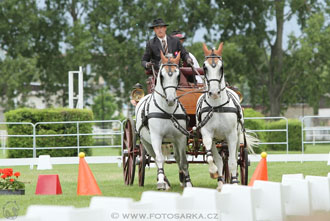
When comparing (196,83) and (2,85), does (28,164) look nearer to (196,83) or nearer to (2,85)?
(196,83)

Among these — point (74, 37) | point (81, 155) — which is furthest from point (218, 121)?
point (74, 37)

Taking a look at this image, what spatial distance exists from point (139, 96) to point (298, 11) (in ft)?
97.3

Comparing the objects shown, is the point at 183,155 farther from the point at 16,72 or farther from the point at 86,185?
the point at 16,72

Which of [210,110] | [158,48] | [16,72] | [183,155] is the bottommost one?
[183,155]

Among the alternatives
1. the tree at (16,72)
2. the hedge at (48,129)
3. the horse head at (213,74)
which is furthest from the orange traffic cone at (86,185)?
the tree at (16,72)

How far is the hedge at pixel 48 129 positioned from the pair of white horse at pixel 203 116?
500 inches

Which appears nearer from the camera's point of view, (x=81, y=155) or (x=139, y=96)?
(x=81, y=155)

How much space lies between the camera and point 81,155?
10.2 metres

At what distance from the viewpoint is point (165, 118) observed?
34.1 ft

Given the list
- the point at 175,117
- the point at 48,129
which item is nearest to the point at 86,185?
the point at 175,117

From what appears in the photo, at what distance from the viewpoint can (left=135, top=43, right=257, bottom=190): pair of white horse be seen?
9.88m

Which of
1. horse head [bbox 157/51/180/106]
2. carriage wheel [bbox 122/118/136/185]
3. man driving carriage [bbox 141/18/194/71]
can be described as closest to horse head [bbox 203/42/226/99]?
horse head [bbox 157/51/180/106]

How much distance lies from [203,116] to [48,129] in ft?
45.5

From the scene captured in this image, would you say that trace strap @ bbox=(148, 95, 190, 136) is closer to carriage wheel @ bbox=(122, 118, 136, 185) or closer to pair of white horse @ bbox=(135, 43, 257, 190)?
pair of white horse @ bbox=(135, 43, 257, 190)
